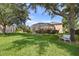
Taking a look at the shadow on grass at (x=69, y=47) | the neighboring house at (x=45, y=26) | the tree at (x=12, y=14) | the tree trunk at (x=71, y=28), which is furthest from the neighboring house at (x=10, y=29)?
the tree trunk at (x=71, y=28)

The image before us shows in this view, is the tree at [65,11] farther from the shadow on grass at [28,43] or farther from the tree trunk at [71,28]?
the shadow on grass at [28,43]

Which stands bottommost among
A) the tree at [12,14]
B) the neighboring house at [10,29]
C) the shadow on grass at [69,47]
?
the shadow on grass at [69,47]

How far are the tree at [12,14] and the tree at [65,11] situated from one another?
0.11m

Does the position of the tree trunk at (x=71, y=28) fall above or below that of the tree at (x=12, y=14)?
below

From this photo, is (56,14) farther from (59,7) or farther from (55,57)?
(55,57)

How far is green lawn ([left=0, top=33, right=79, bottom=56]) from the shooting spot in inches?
113

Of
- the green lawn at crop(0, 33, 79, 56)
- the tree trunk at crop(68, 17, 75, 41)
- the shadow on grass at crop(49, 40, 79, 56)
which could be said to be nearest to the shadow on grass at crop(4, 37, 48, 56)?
the green lawn at crop(0, 33, 79, 56)

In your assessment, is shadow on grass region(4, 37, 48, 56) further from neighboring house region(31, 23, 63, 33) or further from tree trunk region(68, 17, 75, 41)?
tree trunk region(68, 17, 75, 41)

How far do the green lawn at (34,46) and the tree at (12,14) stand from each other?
0.15 meters

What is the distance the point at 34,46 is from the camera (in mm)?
2906

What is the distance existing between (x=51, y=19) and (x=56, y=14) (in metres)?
0.08

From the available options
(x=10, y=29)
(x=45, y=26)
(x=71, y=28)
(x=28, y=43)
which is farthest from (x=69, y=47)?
(x=10, y=29)

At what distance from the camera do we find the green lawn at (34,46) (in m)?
2.88

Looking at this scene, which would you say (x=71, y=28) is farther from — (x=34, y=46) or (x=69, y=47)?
(x=34, y=46)
